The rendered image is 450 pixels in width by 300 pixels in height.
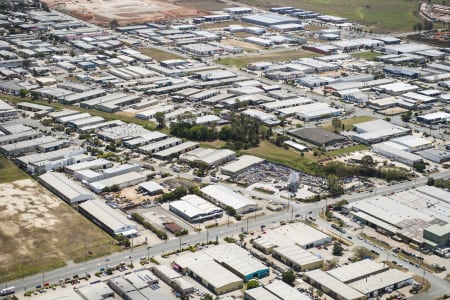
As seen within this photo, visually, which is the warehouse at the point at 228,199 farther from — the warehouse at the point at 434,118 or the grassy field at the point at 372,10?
the grassy field at the point at 372,10

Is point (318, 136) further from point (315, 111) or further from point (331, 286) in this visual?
point (331, 286)

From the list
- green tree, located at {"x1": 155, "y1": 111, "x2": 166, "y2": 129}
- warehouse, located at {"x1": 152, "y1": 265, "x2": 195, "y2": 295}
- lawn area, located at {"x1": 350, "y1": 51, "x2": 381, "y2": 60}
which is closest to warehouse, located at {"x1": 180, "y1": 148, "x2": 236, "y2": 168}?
green tree, located at {"x1": 155, "y1": 111, "x2": 166, "y2": 129}

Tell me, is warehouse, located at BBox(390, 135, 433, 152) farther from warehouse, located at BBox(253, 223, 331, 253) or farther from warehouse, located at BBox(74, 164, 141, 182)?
warehouse, located at BBox(74, 164, 141, 182)

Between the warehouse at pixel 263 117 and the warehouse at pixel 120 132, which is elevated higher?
the warehouse at pixel 263 117

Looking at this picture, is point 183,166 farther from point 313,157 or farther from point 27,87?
point 27,87

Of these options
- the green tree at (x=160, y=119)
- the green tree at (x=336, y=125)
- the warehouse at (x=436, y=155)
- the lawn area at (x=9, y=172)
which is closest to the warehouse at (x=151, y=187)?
the lawn area at (x=9, y=172)

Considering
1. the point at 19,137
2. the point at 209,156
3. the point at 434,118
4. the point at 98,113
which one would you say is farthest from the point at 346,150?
the point at 19,137

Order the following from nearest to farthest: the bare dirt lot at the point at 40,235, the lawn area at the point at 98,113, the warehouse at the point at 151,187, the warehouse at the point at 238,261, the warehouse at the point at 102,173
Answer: the warehouse at the point at 238,261, the bare dirt lot at the point at 40,235, the warehouse at the point at 151,187, the warehouse at the point at 102,173, the lawn area at the point at 98,113
